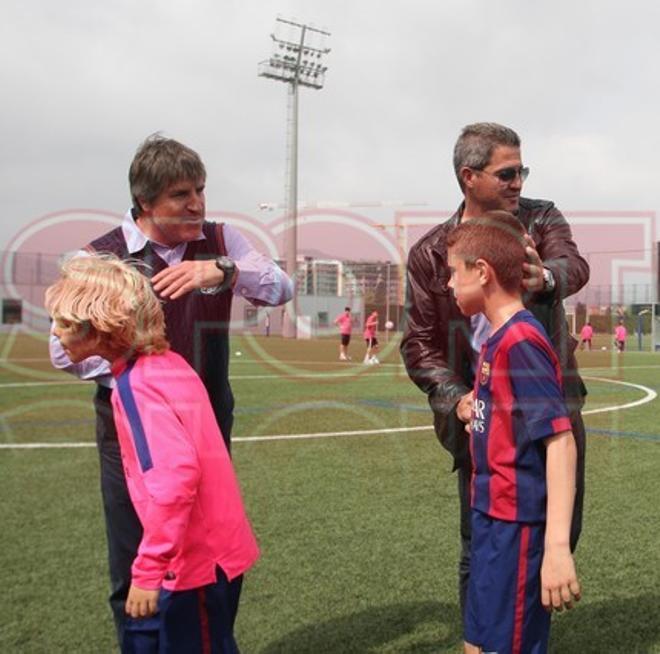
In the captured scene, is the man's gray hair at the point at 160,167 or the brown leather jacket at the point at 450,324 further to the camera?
the brown leather jacket at the point at 450,324

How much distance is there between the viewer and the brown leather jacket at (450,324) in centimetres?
305

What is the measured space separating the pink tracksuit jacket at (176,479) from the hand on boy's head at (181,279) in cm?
21

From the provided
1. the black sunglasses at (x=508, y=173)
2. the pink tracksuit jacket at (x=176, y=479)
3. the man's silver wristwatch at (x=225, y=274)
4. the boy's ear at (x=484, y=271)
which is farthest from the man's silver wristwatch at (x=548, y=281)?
the pink tracksuit jacket at (x=176, y=479)

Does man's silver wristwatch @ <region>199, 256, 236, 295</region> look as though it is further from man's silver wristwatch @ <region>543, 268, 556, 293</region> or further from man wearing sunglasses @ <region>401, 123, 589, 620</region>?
man's silver wristwatch @ <region>543, 268, 556, 293</region>

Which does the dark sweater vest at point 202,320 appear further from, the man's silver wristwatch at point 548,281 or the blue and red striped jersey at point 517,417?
the man's silver wristwatch at point 548,281

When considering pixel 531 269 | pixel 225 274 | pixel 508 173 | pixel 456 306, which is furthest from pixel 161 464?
pixel 508 173

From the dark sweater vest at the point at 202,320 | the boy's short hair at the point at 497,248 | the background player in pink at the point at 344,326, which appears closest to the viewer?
the boy's short hair at the point at 497,248

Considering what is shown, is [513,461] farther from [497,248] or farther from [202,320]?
[202,320]

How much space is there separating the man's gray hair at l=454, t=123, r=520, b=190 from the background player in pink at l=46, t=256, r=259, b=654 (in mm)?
1391

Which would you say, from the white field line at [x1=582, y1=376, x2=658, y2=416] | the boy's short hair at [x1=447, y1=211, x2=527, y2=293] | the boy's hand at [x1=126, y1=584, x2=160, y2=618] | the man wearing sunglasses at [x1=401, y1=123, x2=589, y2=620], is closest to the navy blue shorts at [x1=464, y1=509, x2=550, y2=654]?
the man wearing sunglasses at [x1=401, y1=123, x2=589, y2=620]

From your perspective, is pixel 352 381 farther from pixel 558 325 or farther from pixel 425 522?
pixel 558 325

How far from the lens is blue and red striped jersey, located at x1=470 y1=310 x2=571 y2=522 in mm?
2383

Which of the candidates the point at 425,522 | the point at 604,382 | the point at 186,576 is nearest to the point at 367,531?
the point at 425,522

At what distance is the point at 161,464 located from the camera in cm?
222
